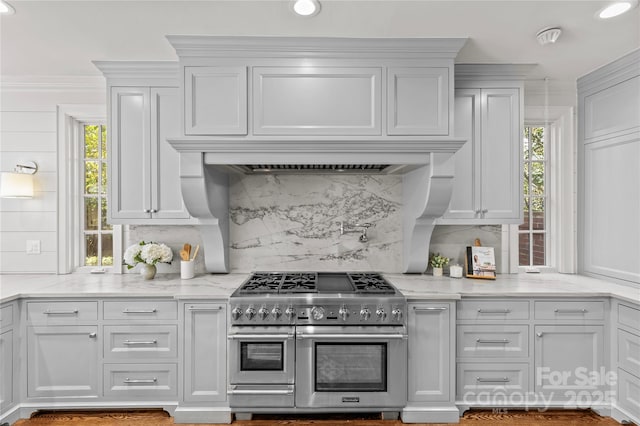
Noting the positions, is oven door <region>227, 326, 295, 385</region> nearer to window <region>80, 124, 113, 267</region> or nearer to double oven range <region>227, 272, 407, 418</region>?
double oven range <region>227, 272, 407, 418</region>

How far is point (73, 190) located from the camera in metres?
3.03

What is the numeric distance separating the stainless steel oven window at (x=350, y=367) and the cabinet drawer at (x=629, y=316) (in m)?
1.54

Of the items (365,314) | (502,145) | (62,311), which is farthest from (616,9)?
(62,311)

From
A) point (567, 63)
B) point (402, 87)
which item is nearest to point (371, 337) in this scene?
point (402, 87)

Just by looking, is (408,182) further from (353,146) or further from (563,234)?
(563,234)

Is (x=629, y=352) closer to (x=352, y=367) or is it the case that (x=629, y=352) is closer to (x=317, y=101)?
(x=352, y=367)

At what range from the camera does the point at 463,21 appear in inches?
82.0

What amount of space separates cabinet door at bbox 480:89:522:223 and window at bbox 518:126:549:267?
660 mm

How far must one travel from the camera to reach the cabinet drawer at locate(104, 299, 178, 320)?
2.31 m

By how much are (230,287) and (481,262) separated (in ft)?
6.25

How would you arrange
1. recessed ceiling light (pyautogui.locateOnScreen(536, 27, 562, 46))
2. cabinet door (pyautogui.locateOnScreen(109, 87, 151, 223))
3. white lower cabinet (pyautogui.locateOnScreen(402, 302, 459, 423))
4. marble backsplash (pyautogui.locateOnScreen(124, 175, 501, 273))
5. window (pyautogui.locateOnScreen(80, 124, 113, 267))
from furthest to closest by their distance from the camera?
window (pyautogui.locateOnScreen(80, 124, 113, 267))
marble backsplash (pyautogui.locateOnScreen(124, 175, 501, 273))
cabinet door (pyautogui.locateOnScreen(109, 87, 151, 223))
white lower cabinet (pyautogui.locateOnScreen(402, 302, 459, 423))
recessed ceiling light (pyautogui.locateOnScreen(536, 27, 562, 46))

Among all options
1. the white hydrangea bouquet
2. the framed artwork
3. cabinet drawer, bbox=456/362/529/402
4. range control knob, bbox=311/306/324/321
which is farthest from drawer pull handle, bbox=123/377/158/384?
the framed artwork

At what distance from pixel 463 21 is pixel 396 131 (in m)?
0.73

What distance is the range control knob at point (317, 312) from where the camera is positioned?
2195 millimetres
